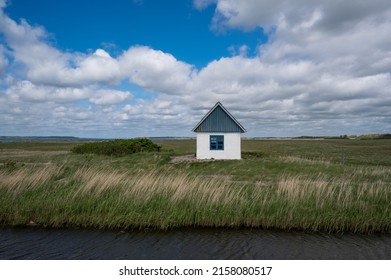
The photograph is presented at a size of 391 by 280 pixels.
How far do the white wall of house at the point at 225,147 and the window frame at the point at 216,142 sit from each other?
0.75ft

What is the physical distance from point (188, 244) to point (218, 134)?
21.2 meters

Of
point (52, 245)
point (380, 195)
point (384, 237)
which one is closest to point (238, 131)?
point (380, 195)

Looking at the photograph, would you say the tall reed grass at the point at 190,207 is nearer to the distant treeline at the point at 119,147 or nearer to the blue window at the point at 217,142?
the blue window at the point at 217,142

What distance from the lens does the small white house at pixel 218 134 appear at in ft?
91.5

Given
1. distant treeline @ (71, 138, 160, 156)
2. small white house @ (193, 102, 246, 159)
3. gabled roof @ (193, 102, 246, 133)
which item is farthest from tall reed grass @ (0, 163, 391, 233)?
distant treeline @ (71, 138, 160, 156)

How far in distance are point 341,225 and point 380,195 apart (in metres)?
2.63

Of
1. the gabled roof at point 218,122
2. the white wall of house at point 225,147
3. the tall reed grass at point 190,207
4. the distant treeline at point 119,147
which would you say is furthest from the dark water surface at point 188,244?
the distant treeline at point 119,147

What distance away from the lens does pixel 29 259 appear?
21.9 ft

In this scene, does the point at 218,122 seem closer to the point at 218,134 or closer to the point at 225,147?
the point at 218,134

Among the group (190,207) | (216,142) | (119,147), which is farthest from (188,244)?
(119,147)

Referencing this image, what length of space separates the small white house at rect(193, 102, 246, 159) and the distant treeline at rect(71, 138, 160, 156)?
14.3 metres

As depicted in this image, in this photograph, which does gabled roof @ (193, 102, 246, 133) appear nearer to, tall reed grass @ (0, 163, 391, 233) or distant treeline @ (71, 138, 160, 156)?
distant treeline @ (71, 138, 160, 156)

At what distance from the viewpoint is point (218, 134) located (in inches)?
1107
